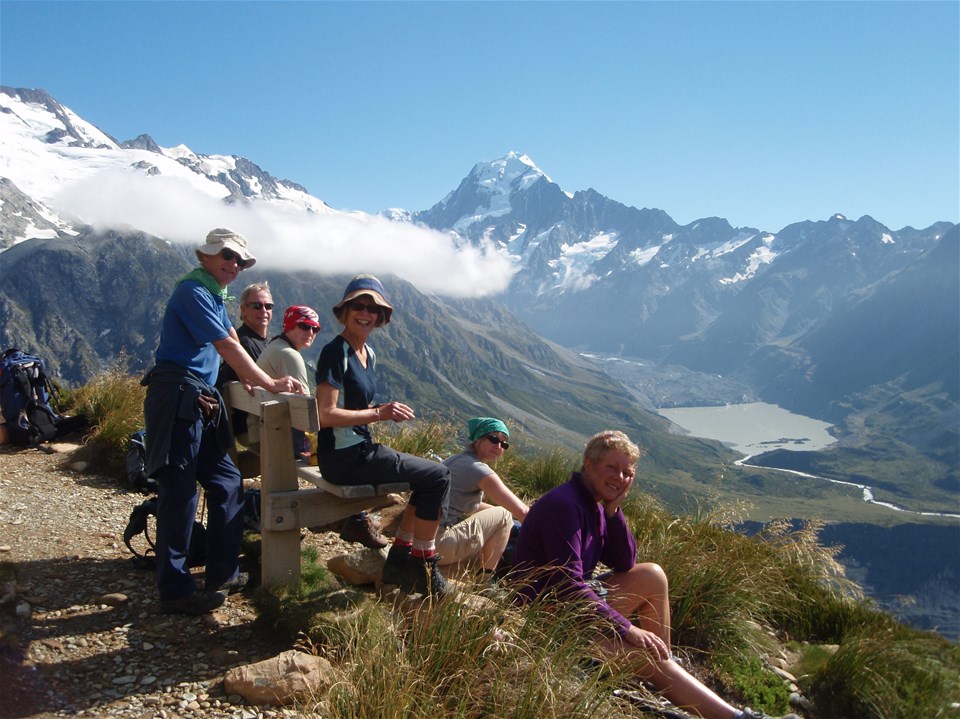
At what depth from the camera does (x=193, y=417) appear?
456 cm

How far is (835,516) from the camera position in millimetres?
170000

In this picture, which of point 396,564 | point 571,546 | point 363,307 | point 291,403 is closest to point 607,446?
point 571,546

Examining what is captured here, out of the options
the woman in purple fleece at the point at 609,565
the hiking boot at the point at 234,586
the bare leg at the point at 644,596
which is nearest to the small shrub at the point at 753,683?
the woman in purple fleece at the point at 609,565

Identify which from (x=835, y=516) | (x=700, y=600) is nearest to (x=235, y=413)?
(x=700, y=600)

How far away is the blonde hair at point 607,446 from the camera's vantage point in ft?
15.0

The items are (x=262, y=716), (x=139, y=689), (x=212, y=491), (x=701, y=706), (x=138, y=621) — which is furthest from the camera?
(x=212, y=491)

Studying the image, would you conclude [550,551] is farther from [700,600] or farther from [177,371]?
[177,371]

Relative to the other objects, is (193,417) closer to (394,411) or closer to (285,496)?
(285,496)

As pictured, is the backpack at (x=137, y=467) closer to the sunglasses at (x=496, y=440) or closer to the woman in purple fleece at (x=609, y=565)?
the sunglasses at (x=496, y=440)

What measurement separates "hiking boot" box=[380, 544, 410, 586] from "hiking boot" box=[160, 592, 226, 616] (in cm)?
111

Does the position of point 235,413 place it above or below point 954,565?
above

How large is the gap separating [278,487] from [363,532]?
5.73ft

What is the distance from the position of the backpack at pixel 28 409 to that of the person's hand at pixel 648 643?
784 cm

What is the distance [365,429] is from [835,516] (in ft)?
622
